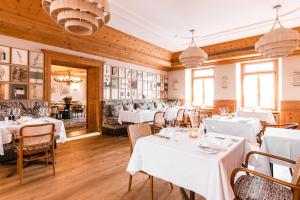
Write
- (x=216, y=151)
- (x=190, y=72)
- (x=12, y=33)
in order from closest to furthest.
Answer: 1. (x=216, y=151)
2. (x=12, y=33)
3. (x=190, y=72)

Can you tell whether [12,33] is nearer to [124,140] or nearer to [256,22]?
[124,140]

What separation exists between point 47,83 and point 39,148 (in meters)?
2.84

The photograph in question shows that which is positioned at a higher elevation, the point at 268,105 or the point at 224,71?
A: the point at 224,71

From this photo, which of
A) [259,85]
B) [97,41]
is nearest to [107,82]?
[97,41]

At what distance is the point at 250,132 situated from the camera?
3586 mm

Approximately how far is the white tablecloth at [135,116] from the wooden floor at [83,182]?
1784mm

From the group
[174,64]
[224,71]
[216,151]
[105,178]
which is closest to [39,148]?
[105,178]

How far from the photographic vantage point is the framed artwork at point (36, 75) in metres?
4.84

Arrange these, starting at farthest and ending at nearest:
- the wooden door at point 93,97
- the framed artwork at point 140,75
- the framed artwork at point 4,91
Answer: the framed artwork at point 140,75, the wooden door at point 93,97, the framed artwork at point 4,91

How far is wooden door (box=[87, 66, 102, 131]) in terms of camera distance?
21.3 feet

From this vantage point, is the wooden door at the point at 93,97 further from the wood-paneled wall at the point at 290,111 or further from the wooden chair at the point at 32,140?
the wood-paneled wall at the point at 290,111

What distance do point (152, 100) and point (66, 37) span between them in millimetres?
4952

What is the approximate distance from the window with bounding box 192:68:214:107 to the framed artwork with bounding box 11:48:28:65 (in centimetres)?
747

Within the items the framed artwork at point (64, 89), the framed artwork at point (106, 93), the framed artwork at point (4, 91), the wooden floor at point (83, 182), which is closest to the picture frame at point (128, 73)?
the framed artwork at point (106, 93)
